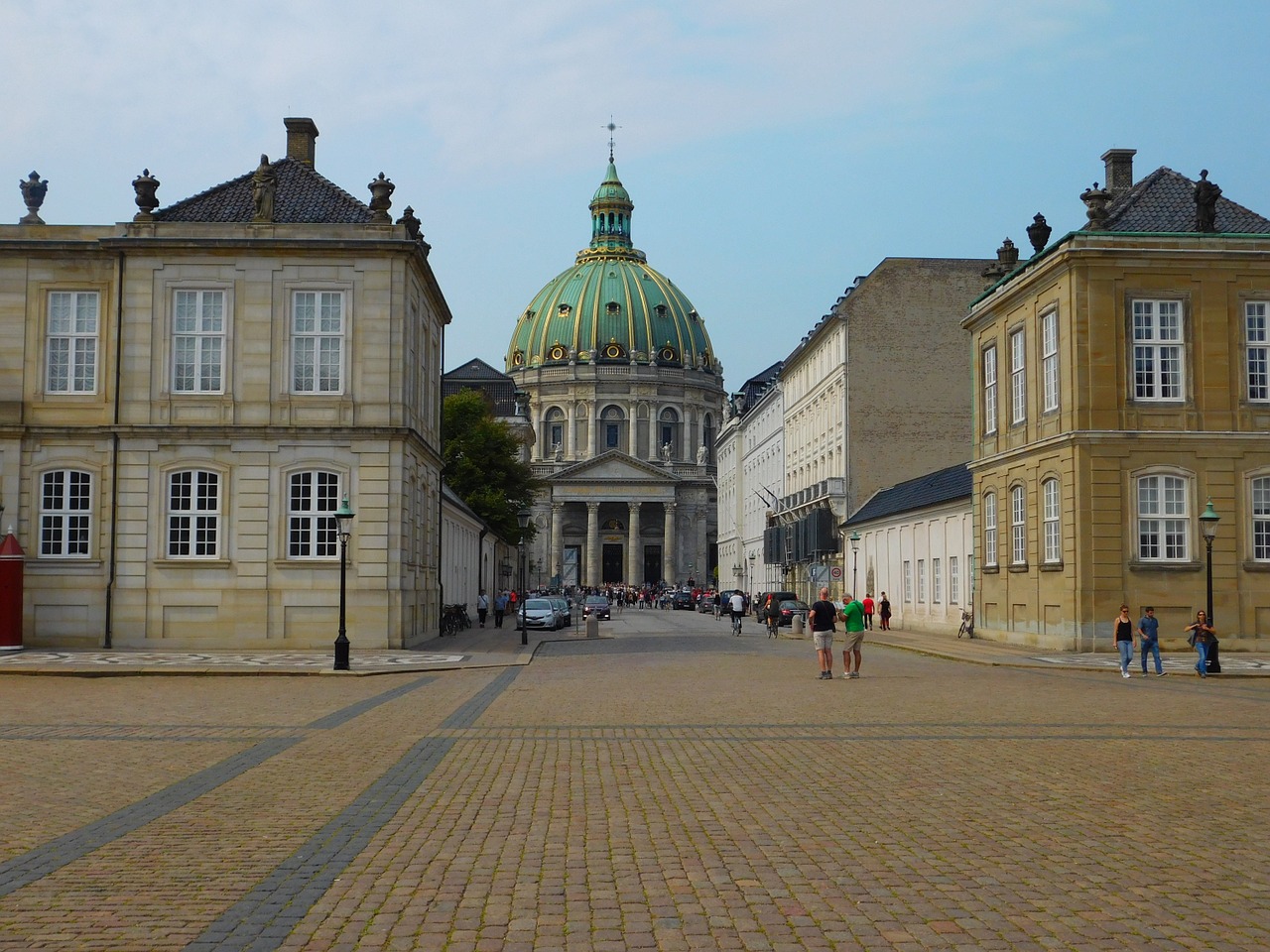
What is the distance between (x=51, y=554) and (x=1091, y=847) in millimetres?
29883

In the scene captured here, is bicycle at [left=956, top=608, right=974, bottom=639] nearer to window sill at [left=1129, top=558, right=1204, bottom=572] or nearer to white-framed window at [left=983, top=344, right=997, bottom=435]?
white-framed window at [left=983, top=344, right=997, bottom=435]

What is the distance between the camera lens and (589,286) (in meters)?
171

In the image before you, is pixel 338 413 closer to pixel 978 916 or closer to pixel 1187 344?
pixel 1187 344

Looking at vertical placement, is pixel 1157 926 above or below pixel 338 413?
below

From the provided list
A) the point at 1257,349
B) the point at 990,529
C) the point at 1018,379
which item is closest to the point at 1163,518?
the point at 1257,349

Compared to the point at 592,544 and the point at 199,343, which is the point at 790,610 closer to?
the point at 199,343

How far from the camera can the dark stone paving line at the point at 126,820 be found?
8.83 metres

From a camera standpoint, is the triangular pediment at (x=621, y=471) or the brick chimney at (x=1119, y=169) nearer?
the brick chimney at (x=1119, y=169)

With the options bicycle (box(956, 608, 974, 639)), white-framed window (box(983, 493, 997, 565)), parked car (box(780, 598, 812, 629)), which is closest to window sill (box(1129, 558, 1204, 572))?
white-framed window (box(983, 493, 997, 565))

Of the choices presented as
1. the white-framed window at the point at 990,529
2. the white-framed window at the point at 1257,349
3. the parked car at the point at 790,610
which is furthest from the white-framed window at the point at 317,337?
the parked car at the point at 790,610

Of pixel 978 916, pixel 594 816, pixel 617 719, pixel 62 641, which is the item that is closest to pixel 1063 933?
pixel 978 916

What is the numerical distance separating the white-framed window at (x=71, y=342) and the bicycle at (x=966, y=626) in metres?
24.4

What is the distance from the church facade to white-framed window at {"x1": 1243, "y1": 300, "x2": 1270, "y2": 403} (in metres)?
116

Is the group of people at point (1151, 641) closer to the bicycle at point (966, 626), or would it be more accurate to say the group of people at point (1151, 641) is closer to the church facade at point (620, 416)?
the bicycle at point (966, 626)
